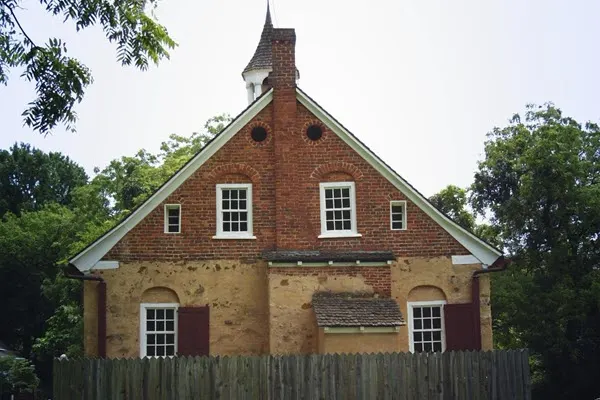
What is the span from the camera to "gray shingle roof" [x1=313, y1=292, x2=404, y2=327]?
816 inches

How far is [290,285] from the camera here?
72.6ft

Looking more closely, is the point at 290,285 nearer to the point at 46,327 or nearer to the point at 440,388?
the point at 440,388

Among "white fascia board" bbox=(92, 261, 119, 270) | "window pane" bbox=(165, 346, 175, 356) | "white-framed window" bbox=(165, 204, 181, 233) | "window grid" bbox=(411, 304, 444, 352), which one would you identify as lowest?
"window pane" bbox=(165, 346, 175, 356)

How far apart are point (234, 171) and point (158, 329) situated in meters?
4.87

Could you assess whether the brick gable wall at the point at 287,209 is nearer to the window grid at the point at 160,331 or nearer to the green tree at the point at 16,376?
the window grid at the point at 160,331

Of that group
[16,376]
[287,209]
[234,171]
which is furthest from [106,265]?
[16,376]

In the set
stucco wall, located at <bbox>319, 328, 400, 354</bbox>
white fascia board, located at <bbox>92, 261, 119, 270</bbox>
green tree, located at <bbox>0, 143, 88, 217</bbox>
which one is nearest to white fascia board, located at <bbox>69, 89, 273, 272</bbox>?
white fascia board, located at <bbox>92, 261, 119, 270</bbox>

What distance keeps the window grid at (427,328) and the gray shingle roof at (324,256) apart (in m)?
1.76

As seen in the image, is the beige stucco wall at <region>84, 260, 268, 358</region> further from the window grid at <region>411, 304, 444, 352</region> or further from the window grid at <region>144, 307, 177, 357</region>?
the window grid at <region>411, 304, 444, 352</region>

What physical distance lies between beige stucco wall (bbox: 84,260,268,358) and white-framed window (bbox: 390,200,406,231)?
12.8ft

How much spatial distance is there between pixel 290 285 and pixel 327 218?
2308 mm

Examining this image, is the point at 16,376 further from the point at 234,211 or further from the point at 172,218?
the point at 234,211

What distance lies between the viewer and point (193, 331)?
22125 mm

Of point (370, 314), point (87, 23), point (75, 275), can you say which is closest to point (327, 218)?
point (370, 314)
